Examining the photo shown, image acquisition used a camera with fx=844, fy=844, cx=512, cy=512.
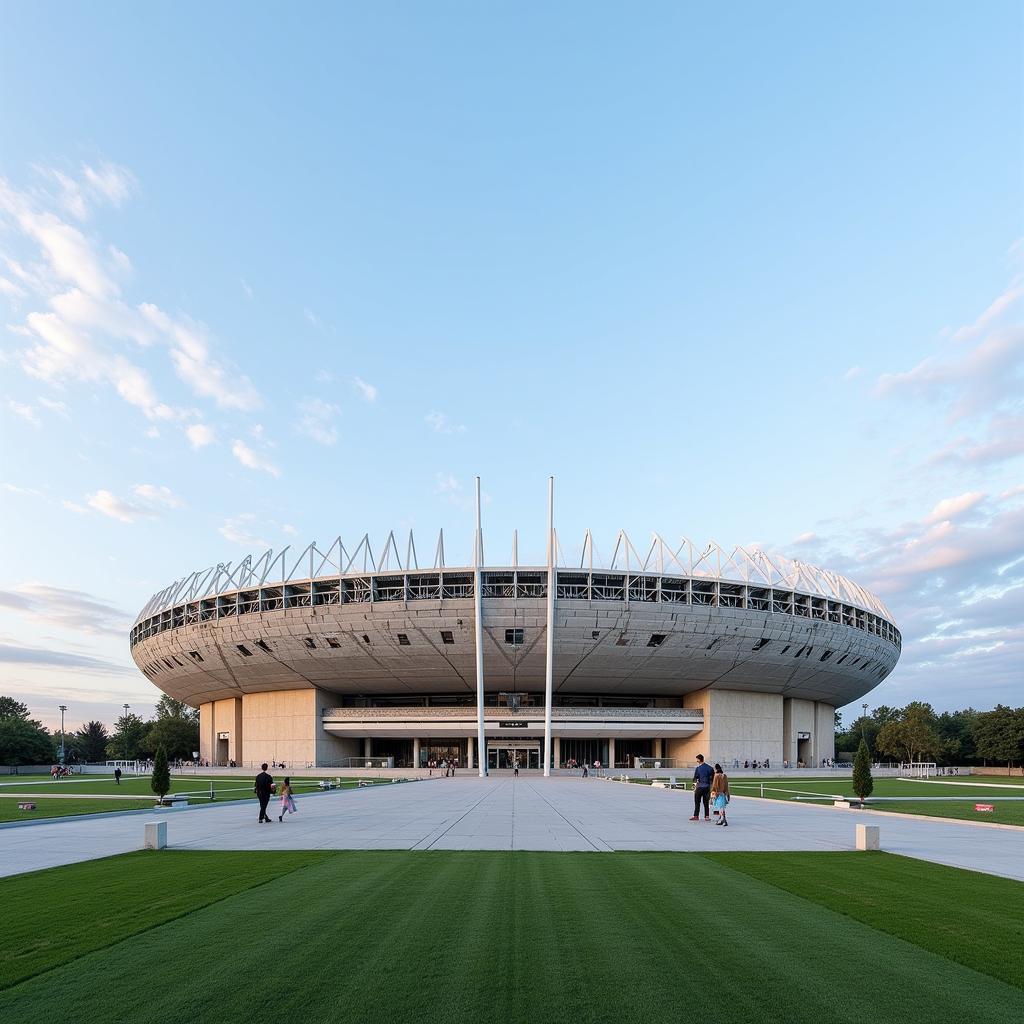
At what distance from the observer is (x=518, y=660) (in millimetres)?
67375

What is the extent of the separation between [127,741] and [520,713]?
66968 mm

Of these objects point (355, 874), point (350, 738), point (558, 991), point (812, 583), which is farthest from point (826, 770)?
point (558, 991)

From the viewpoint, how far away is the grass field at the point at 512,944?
6332mm

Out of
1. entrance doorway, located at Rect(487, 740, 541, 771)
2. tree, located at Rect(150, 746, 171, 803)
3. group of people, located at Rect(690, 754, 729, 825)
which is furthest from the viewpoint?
entrance doorway, located at Rect(487, 740, 541, 771)

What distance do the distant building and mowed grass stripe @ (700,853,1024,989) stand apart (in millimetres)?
47377

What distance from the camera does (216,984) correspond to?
6824mm

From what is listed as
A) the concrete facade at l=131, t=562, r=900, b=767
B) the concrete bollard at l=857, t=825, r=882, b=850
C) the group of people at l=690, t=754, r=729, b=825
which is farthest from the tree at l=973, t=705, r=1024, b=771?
the concrete bollard at l=857, t=825, r=882, b=850

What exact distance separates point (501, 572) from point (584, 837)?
4522 cm

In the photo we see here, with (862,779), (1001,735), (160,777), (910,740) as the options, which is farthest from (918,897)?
(1001,735)

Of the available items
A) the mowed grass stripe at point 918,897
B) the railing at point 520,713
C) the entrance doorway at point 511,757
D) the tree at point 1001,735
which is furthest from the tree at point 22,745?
the tree at point 1001,735

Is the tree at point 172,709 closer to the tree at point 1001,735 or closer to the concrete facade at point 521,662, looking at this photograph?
the concrete facade at point 521,662

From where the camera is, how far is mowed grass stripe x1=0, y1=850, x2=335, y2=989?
813 cm

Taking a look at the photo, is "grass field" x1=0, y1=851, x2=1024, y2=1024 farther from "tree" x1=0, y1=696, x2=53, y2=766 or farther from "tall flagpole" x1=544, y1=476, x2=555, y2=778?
"tree" x1=0, y1=696, x2=53, y2=766

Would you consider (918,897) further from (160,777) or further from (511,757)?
(511,757)
